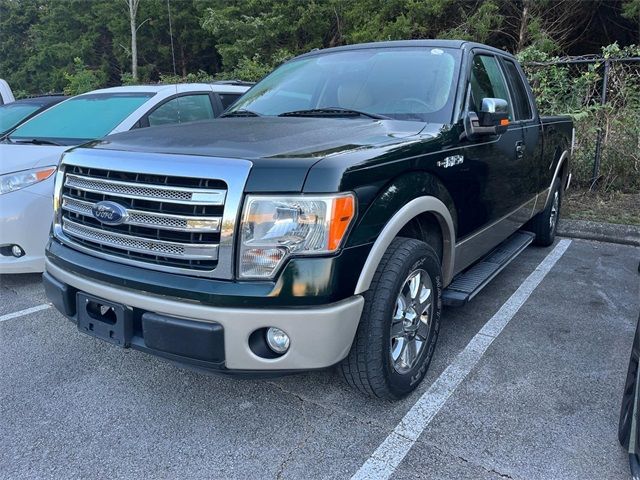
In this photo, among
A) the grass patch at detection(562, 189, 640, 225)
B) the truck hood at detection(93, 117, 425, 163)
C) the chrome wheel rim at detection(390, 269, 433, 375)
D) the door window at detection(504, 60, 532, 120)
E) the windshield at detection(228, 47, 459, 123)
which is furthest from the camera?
the grass patch at detection(562, 189, 640, 225)

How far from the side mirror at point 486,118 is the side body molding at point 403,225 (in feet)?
1.92

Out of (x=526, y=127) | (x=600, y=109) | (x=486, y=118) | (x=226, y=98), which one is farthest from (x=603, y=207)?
(x=226, y=98)

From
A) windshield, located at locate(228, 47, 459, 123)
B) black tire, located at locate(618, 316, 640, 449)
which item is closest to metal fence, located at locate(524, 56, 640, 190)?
windshield, located at locate(228, 47, 459, 123)

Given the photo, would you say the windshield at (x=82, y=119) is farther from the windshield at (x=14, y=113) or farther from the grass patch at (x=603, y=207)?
the grass patch at (x=603, y=207)

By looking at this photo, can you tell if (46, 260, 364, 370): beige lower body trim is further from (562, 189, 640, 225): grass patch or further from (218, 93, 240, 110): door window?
(562, 189, 640, 225): grass patch

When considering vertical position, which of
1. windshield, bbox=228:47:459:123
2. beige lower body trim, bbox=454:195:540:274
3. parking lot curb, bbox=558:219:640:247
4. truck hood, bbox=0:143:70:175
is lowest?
parking lot curb, bbox=558:219:640:247

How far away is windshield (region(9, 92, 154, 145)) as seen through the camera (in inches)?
198

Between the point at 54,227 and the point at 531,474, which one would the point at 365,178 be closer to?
the point at 531,474

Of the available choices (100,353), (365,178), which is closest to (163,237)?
(365,178)

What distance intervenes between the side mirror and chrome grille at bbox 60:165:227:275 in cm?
176

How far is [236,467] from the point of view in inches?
91.7

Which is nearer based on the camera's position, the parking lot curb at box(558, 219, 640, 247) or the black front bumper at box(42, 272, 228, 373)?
the black front bumper at box(42, 272, 228, 373)

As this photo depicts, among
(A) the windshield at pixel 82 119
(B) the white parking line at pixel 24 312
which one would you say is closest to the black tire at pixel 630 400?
(B) the white parking line at pixel 24 312

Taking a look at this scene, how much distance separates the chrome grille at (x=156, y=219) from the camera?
7.22ft
